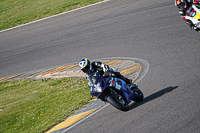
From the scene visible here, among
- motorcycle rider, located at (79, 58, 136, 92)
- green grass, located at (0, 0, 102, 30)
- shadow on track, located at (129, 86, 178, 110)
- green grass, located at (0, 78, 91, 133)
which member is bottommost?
green grass, located at (0, 78, 91, 133)

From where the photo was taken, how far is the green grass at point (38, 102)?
9.12m

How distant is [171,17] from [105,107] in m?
6.28

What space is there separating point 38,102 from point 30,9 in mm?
12703

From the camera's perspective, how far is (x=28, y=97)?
38.0 ft

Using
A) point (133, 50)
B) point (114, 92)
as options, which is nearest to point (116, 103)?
point (114, 92)

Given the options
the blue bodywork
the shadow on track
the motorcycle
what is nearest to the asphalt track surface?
the shadow on track

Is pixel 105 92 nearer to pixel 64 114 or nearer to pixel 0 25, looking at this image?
pixel 64 114

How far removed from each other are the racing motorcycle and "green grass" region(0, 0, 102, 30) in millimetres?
9187

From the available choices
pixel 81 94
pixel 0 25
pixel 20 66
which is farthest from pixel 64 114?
pixel 0 25

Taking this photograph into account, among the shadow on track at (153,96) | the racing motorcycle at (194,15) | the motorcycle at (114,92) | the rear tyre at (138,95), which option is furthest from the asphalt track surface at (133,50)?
the racing motorcycle at (194,15)

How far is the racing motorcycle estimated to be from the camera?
954 centimetres

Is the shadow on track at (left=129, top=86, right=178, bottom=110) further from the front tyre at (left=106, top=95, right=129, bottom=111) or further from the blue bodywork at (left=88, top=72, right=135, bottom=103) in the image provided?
the front tyre at (left=106, top=95, right=129, bottom=111)

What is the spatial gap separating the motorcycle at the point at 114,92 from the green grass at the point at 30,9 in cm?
1145

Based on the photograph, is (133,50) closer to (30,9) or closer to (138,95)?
(138,95)
